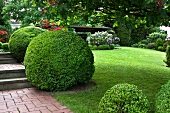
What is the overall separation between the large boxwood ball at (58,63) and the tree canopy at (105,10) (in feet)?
1.82

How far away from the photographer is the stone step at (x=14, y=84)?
4.54 m

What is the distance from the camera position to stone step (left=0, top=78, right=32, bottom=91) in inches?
179

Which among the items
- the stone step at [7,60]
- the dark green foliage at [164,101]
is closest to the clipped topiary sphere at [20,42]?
the stone step at [7,60]

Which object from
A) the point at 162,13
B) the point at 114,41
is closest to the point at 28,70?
the point at 162,13

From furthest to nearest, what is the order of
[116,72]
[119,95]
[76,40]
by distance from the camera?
[116,72], [76,40], [119,95]

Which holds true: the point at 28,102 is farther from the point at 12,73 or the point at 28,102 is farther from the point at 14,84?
the point at 12,73

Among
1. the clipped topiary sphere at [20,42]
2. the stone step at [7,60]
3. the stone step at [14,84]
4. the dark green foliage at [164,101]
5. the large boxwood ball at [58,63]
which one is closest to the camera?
the dark green foliage at [164,101]

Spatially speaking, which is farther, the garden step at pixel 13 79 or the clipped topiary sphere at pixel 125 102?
the garden step at pixel 13 79

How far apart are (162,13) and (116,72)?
3201 millimetres

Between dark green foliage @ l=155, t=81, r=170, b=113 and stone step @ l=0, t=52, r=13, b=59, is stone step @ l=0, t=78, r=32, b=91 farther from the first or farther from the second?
dark green foliage @ l=155, t=81, r=170, b=113

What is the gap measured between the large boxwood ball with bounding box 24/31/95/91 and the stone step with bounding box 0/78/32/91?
0.36 metres

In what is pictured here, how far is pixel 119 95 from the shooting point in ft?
8.56

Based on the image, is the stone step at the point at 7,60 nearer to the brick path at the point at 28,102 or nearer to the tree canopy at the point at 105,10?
the tree canopy at the point at 105,10

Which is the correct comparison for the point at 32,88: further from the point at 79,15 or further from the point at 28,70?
the point at 79,15
